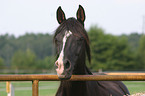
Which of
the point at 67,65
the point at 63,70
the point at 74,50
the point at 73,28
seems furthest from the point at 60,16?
the point at 63,70

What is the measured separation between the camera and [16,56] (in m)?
65.1

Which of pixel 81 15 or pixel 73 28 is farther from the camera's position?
pixel 81 15

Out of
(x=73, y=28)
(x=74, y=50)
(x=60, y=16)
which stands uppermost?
(x=60, y=16)

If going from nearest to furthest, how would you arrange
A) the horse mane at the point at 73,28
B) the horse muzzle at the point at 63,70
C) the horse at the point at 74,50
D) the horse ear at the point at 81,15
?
1. the horse muzzle at the point at 63,70
2. the horse at the point at 74,50
3. the horse mane at the point at 73,28
4. the horse ear at the point at 81,15

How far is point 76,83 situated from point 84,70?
239mm

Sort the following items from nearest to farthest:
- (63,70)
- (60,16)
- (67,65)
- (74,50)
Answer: (63,70) → (67,65) → (74,50) → (60,16)

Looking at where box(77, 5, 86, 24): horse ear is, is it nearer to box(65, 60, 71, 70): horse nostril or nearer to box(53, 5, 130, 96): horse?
box(53, 5, 130, 96): horse

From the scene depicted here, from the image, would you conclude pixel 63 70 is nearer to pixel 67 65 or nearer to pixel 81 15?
pixel 67 65

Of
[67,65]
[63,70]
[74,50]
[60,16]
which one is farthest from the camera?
[60,16]

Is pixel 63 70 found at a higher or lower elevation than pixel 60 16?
→ lower

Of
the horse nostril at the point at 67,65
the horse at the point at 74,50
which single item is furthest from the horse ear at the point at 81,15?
the horse nostril at the point at 67,65

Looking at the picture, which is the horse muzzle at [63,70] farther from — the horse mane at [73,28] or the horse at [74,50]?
the horse mane at [73,28]

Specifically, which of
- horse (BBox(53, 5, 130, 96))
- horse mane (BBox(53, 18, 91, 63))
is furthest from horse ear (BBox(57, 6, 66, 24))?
horse mane (BBox(53, 18, 91, 63))

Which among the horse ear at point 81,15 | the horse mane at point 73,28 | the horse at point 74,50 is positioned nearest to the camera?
the horse at point 74,50
